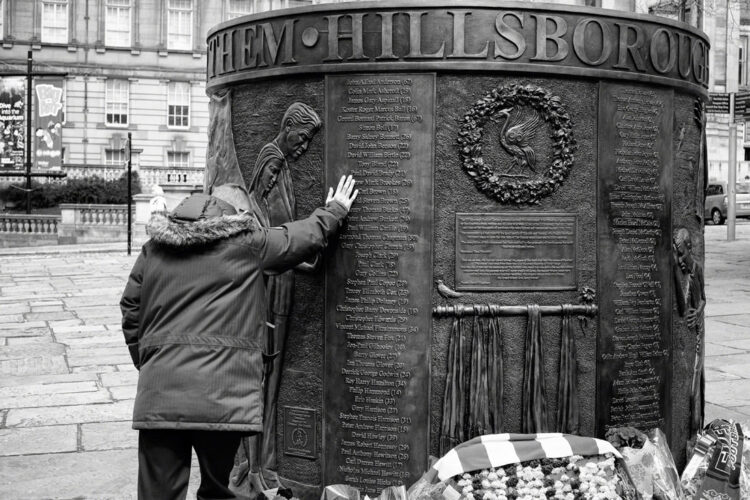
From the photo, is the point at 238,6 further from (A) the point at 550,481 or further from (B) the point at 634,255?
(A) the point at 550,481

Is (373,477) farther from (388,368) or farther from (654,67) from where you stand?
(654,67)

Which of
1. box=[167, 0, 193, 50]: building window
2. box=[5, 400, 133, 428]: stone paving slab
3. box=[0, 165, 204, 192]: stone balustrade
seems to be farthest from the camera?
box=[167, 0, 193, 50]: building window

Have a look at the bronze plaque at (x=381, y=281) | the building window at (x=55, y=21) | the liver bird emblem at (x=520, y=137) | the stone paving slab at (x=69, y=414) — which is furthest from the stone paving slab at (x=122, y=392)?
the building window at (x=55, y=21)

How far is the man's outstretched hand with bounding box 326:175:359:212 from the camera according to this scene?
Result: 4574mm

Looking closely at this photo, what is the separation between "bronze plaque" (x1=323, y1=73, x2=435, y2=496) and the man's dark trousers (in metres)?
0.86

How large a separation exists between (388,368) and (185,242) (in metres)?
1.37

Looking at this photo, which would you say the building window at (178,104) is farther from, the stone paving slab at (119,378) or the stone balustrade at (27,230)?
the stone paving slab at (119,378)

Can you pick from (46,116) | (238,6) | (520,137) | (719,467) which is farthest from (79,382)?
(238,6)


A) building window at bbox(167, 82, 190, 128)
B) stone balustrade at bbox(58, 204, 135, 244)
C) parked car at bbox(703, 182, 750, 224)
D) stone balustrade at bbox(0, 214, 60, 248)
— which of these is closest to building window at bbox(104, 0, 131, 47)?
building window at bbox(167, 82, 190, 128)

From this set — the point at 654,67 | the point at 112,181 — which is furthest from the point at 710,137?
the point at 654,67

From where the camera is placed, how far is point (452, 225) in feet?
15.1

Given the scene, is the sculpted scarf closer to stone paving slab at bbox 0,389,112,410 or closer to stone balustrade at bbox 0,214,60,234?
stone paving slab at bbox 0,389,112,410

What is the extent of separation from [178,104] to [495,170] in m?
47.6

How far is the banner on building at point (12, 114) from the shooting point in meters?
30.0
